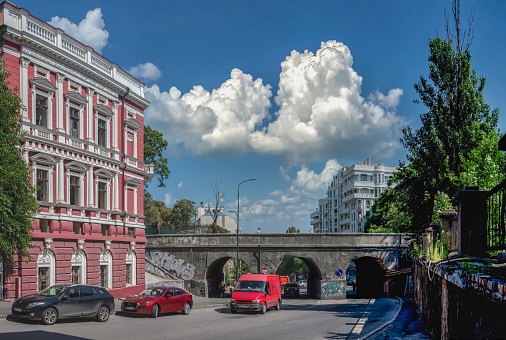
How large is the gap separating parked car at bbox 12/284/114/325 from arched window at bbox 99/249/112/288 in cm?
1266

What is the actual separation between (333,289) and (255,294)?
78.5 ft

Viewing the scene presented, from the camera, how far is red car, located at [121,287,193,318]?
85.3 ft

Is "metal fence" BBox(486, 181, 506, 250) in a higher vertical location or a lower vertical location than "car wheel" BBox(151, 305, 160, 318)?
higher

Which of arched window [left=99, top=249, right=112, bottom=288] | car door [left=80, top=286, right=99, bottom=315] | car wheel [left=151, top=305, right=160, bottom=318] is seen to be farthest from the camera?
arched window [left=99, top=249, right=112, bottom=288]

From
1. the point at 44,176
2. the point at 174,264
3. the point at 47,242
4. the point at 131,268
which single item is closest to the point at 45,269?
the point at 47,242

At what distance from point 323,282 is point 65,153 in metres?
29.5

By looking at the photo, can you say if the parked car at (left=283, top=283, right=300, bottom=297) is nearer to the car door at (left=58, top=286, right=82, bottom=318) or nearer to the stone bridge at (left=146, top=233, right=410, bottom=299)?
the stone bridge at (left=146, top=233, right=410, bottom=299)

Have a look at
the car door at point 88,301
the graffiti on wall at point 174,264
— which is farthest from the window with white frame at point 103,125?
the graffiti on wall at point 174,264

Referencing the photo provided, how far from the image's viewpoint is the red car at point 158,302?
2600 centimetres

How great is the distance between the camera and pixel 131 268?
40438 mm

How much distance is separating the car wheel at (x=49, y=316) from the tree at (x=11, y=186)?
15.3ft

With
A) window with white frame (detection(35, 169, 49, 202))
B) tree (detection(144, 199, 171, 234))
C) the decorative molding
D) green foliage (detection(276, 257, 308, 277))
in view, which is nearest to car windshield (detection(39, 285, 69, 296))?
the decorative molding

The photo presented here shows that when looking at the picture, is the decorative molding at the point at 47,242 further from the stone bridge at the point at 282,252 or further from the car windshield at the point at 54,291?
the stone bridge at the point at 282,252

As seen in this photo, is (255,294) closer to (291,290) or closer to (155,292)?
(155,292)
